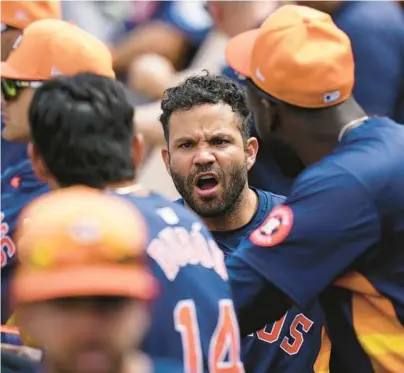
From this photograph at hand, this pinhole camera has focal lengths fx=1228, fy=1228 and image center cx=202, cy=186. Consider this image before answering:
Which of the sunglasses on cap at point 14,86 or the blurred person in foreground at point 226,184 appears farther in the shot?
the sunglasses on cap at point 14,86

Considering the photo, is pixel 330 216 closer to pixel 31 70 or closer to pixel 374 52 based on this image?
pixel 31 70

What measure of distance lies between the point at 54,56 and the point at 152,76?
96.1 inches

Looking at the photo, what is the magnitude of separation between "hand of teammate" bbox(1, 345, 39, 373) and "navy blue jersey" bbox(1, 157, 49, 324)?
81 centimetres

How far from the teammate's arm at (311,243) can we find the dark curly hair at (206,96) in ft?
2.40

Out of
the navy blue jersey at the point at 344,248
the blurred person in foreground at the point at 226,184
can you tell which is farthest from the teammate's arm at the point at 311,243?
the blurred person in foreground at the point at 226,184

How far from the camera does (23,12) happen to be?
605 cm

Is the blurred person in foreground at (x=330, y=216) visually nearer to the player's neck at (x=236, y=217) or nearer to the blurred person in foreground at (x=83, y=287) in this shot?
the player's neck at (x=236, y=217)

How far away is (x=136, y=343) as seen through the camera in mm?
2648

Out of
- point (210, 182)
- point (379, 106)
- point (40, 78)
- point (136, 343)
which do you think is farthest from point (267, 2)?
point (136, 343)

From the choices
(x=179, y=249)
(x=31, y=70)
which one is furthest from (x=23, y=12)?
(x=179, y=249)

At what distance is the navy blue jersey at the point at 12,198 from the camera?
480 centimetres

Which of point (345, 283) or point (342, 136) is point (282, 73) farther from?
point (345, 283)

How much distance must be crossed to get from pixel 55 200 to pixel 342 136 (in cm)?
150

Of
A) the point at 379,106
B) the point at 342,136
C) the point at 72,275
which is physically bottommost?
the point at 379,106
